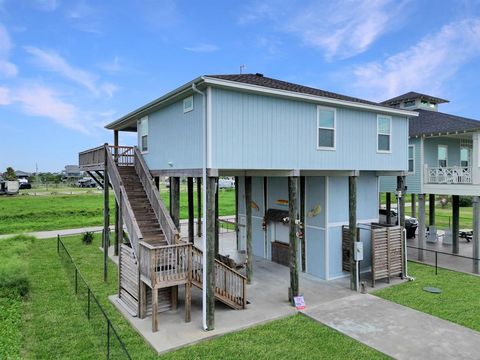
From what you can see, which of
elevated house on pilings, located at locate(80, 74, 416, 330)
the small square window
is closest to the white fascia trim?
elevated house on pilings, located at locate(80, 74, 416, 330)

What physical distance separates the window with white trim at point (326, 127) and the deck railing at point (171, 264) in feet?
17.8

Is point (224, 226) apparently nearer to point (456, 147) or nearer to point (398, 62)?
point (456, 147)

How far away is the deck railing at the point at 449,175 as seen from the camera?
13469 millimetres

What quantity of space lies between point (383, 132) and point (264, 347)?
904cm

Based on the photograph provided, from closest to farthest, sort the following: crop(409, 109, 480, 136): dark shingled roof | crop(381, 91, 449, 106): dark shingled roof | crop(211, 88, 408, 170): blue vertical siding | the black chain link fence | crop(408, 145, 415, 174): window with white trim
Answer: the black chain link fence, crop(211, 88, 408, 170): blue vertical siding, crop(409, 109, 480, 136): dark shingled roof, crop(408, 145, 415, 174): window with white trim, crop(381, 91, 449, 106): dark shingled roof

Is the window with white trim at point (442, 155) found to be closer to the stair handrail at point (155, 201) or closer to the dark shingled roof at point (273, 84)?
the dark shingled roof at point (273, 84)

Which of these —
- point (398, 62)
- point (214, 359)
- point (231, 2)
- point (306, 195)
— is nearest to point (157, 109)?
point (306, 195)

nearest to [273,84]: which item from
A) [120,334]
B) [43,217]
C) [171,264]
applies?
[171,264]

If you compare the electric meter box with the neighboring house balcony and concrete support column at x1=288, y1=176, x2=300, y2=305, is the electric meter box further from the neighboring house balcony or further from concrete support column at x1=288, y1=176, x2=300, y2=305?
the neighboring house balcony

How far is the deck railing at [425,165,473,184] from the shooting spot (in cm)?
1347

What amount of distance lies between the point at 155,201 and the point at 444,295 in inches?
385

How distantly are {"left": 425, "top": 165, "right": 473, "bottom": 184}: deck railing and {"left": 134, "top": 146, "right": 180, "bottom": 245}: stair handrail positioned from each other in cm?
1175

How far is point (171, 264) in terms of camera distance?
853cm

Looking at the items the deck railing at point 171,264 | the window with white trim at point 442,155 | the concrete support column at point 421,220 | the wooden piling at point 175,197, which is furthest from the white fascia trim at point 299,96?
the window with white trim at point 442,155
